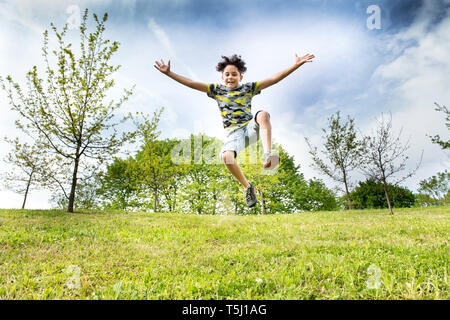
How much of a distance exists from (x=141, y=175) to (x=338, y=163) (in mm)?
13930

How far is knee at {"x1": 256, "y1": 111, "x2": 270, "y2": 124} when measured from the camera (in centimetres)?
377

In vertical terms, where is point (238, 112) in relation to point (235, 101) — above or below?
below

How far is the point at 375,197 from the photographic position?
2725 centimetres

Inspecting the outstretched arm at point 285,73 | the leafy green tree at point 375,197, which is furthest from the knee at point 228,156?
the leafy green tree at point 375,197

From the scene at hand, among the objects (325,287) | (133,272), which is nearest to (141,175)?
(133,272)

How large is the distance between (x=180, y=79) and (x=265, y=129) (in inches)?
76.9

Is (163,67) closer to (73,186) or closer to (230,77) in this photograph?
(230,77)

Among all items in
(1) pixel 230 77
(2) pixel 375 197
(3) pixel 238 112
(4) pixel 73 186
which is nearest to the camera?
(3) pixel 238 112

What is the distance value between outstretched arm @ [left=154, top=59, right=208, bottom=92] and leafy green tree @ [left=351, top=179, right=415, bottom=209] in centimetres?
2816

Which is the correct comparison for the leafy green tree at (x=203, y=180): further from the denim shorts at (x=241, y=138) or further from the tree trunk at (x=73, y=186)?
the denim shorts at (x=241, y=138)

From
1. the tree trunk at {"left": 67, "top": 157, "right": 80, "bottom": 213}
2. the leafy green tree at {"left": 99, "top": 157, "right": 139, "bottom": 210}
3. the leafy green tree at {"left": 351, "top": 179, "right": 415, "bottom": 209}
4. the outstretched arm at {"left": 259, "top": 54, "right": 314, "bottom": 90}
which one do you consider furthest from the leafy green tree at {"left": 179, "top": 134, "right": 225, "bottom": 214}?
the outstretched arm at {"left": 259, "top": 54, "right": 314, "bottom": 90}

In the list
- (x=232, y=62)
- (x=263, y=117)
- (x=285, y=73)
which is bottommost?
(x=263, y=117)

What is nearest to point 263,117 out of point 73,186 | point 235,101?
point 235,101
